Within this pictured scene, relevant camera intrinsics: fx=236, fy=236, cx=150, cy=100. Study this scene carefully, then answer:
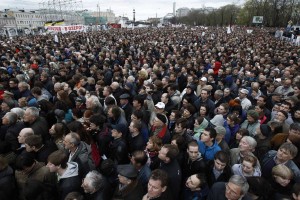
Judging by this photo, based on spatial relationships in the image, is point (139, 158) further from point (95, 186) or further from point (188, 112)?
point (188, 112)

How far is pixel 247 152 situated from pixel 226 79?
5.37 m

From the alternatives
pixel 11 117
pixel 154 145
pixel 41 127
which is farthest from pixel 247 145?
pixel 11 117

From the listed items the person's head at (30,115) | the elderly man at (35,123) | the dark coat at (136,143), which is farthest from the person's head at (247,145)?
the person's head at (30,115)

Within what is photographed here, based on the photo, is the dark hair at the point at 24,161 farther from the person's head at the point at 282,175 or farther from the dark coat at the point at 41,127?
the person's head at the point at 282,175

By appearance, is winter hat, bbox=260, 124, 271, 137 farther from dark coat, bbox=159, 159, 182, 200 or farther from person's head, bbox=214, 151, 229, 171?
dark coat, bbox=159, 159, 182, 200

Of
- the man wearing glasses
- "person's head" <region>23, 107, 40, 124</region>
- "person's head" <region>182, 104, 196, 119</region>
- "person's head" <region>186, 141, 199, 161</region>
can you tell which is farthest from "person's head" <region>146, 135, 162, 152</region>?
"person's head" <region>23, 107, 40, 124</region>

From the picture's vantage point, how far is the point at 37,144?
3477 mm

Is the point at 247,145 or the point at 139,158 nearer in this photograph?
the point at 139,158

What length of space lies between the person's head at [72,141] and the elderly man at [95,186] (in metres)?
0.79

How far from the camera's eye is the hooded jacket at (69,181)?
290cm

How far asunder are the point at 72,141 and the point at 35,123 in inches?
54.7

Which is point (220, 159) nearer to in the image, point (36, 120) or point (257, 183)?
point (257, 183)

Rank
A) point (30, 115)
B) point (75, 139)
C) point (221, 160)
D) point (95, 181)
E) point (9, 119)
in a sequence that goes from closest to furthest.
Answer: point (95, 181) → point (221, 160) → point (75, 139) → point (9, 119) → point (30, 115)

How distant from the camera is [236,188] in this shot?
2.54 metres
